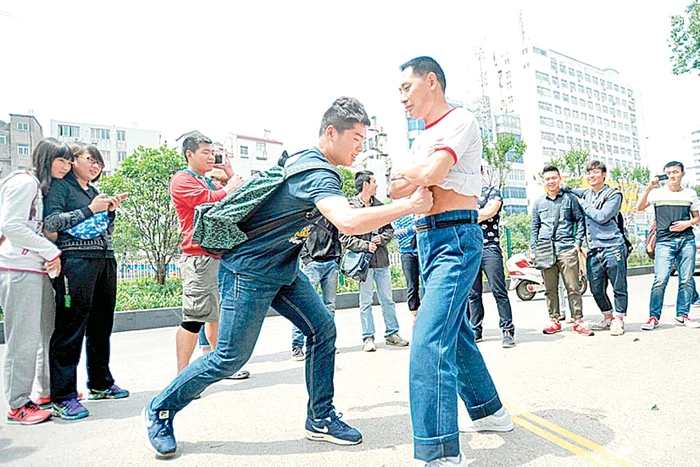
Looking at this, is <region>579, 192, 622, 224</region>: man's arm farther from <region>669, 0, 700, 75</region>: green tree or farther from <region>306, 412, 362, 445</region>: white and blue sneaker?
<region>669, 0, 700, 75</region>: green tree

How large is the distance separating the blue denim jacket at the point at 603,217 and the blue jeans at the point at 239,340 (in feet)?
14.4

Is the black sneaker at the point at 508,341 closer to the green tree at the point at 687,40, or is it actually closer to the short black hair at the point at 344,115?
the short black hair at the point at 344,115

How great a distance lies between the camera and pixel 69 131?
2400 inches

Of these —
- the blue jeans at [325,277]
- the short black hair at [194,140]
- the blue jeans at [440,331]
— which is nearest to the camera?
the blue jeans at [440,331]

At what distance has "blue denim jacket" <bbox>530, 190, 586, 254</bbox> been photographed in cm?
612

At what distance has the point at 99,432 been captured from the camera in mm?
3326

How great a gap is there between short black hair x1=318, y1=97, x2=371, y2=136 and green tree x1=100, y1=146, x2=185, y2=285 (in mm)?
12710

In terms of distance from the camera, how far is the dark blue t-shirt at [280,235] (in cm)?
263

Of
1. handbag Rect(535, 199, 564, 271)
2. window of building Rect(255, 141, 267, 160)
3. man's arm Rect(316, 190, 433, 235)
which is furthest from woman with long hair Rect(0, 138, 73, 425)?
window of building Rect(255, 141, 267, 160)

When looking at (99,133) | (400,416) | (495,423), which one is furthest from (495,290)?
(99,133)

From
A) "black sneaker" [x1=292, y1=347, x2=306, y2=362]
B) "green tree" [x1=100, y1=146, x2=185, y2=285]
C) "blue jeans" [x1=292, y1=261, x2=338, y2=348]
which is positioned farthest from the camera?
"green tree" [x1=100, y1=146, x2=185, y2=285]

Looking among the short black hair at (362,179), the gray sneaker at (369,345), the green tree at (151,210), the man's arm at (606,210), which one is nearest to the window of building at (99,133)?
the green tree at (151,210)

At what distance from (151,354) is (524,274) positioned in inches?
288

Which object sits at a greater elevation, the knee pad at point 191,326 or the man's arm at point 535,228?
the man's arm at point 535,228
